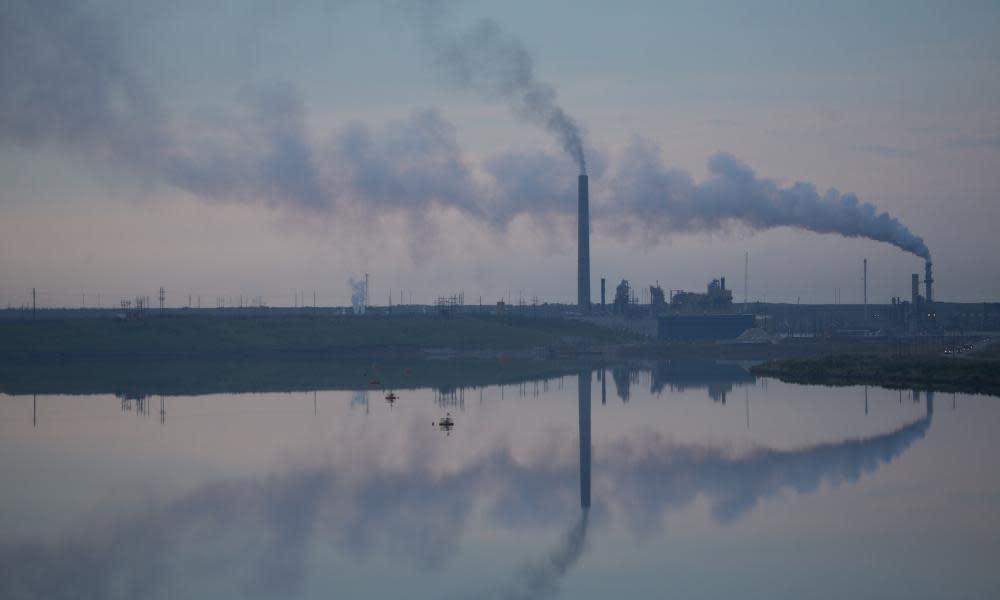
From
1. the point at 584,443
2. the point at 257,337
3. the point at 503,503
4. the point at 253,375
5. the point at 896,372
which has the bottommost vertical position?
the point at 503,503

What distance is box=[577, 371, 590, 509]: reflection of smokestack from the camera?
25.6 meters

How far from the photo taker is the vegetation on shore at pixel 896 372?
175 feet

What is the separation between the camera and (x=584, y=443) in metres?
34.9

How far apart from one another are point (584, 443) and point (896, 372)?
1190 inches

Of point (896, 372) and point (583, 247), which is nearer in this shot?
point (896, 372)

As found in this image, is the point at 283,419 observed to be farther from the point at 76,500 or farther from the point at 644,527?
the point at 644,527

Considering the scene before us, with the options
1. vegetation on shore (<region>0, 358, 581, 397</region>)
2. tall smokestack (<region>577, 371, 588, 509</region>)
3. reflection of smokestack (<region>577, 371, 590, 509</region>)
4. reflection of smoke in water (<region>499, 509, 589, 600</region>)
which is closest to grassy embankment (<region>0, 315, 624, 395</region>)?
vegetation on shore (<region>0, 358, 581, 397</region>)

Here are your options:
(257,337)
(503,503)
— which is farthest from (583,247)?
(503,503)

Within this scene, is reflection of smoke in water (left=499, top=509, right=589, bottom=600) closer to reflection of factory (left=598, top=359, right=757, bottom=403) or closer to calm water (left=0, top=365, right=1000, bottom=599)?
calm water (left=0, top=365, right=1000, bottom=599)

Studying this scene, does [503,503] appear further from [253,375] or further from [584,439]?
[253,375]

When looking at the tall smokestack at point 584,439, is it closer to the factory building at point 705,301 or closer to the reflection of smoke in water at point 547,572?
the reflection of smoke in water at point 547,572

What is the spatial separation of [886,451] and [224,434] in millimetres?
21807

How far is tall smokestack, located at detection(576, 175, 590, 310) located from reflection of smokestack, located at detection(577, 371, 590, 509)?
4794cm

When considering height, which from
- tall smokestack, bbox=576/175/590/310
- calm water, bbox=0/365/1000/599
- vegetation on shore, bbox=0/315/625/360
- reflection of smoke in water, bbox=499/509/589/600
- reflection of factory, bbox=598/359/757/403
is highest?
tall smokestack, bbox=576/175/590/310
